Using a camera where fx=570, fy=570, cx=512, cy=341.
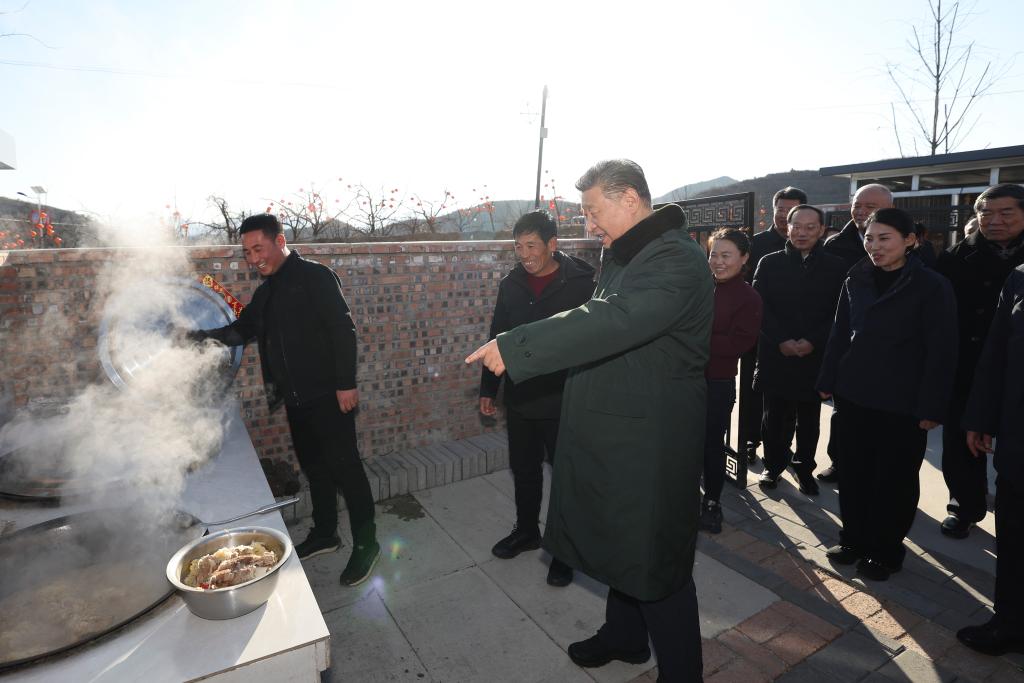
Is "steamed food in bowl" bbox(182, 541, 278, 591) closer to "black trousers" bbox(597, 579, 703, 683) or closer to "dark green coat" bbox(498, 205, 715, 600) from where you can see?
"dark green coat" bbox(498, 205, 715, 600)

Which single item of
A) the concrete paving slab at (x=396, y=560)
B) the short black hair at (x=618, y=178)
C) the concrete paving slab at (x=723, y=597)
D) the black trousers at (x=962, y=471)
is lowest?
the concrete paving slab at (x=396, y=560)

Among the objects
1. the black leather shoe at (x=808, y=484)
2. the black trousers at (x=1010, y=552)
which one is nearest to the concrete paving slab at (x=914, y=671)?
the black trousers at (x=1010, y=552)

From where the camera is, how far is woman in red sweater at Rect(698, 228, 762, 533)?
409cm

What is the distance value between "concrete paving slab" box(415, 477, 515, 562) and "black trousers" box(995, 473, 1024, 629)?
2.82 meters

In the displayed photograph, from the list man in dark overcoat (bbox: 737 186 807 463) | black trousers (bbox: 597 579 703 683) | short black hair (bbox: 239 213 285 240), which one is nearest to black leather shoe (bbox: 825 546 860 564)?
man in dark overcoat (bbox: 737 186 807 463)

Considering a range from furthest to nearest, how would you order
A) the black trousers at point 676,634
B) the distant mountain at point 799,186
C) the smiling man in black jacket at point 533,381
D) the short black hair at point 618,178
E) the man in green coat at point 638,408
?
1. the distant mountain at point 799,186
2. the smiling man in black jacket at point 533,381
3. the black trousers at point 676,634
4. the short black hair at point 618,178
5. the man in green coat at point 638,408

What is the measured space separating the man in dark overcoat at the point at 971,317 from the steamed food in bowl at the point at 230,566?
4.37 meters

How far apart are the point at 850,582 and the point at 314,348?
360 cm

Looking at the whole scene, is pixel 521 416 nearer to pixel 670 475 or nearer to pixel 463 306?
pixel 670 475

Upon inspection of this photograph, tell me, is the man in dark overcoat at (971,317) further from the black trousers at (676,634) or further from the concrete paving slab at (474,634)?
the concrete paving slab at (474,634)

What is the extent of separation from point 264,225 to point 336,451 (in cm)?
146

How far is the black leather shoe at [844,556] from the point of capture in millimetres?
3689

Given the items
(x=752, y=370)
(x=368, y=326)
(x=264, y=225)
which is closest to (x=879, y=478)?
(x=752, y=370)

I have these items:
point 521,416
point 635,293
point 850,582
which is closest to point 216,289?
point 521,416
